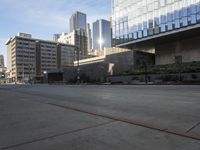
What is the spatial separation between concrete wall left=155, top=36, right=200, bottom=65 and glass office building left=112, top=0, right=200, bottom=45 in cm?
934

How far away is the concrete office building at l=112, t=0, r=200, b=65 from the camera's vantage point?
51.4 m

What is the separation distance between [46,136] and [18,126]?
1.83 meters

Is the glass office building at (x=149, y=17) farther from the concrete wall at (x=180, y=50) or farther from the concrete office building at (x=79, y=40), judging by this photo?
the concrete office building at (x=79, y=40)

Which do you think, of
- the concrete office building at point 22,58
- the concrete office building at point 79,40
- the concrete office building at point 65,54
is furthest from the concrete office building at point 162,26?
the concrete office building at point 65,54

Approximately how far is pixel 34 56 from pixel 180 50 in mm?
108610

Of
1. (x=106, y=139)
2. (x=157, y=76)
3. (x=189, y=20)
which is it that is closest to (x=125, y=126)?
(x=106, y=139)

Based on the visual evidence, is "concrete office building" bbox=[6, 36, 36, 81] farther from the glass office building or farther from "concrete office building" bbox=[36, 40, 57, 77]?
the glass office building

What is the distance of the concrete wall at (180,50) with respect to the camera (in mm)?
59016

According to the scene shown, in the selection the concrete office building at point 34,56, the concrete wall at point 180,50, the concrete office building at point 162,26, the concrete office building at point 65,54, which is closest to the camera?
the concrete office building at point 162,26

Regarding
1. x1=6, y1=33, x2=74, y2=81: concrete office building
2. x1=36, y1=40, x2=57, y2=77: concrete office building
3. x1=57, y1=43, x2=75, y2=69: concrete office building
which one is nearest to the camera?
x1=6, y1=33, x2=74, y2=81: concrete office building

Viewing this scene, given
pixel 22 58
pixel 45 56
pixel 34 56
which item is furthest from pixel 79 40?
pixel 22 58

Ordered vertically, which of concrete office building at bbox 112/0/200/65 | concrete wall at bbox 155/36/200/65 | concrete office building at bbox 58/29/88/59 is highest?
concrete office building at bbox 58/29/88/59

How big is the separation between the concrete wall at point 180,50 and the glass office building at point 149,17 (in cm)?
934

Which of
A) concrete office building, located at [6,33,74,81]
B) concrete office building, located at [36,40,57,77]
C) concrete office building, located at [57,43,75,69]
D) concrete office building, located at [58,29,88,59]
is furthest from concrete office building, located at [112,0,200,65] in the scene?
concrete office building, located at [57,43,75,69]
